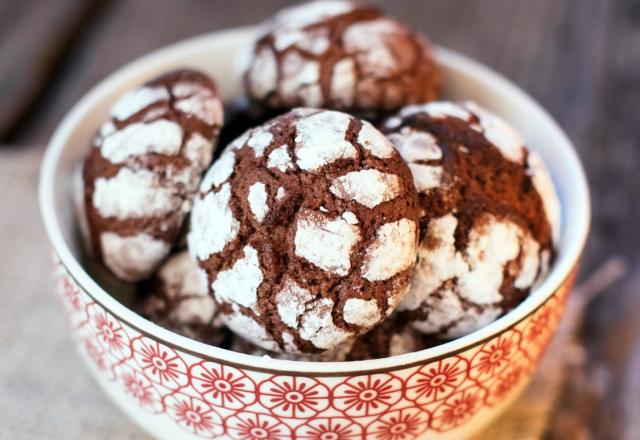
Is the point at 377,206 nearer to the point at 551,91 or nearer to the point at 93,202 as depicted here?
the point at 93,202

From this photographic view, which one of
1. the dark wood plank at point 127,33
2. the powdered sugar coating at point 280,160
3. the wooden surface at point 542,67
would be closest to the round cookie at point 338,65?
the powdered sugar coating at point 280,160

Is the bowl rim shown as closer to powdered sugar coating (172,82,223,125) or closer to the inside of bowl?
the inside of bowl

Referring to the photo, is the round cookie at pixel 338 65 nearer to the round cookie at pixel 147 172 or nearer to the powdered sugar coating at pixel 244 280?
the round cookie at pixel 147 172

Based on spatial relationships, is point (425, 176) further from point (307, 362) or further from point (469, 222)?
point (307, 362)

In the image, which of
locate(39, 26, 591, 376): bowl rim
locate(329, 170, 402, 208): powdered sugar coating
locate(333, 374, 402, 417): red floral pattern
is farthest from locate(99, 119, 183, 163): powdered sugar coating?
locate(333, 374, 402, 417): red floral pattern

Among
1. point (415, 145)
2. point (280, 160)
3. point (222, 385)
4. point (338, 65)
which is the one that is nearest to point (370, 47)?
point (338, 65)

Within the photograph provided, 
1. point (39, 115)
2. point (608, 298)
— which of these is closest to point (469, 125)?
point (608, 298)
